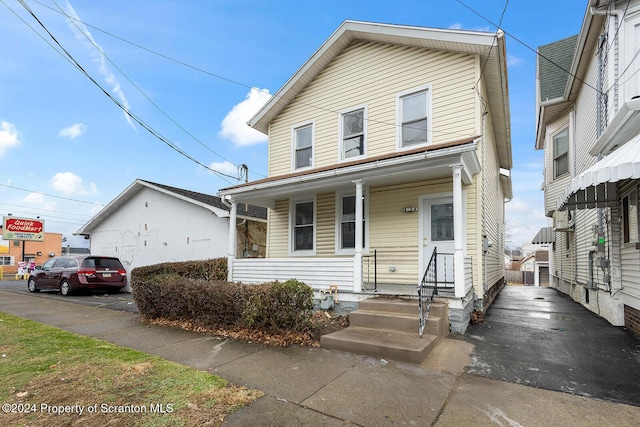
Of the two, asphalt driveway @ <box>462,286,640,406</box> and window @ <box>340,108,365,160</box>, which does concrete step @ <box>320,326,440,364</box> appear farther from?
window @ <box>340,108,365,160</box>

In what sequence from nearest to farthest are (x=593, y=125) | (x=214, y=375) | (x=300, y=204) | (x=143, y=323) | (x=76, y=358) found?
(x=214, y=375), (x=76, y=358), (x=143, y=323), (x=593, y=125), (x=300, y=204)

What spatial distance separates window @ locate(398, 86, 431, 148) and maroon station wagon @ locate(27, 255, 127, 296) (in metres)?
12.4

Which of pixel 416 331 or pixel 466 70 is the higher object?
pixel 466 70

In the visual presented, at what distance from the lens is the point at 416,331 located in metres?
5.68

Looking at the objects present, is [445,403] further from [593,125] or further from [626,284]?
[593,125]

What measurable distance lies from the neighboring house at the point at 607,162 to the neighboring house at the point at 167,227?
9.97 meters

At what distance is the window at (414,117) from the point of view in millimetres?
8594

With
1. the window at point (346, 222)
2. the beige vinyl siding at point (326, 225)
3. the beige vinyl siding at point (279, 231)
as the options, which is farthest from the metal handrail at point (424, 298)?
the beige vinyl siding at point (279, 231)

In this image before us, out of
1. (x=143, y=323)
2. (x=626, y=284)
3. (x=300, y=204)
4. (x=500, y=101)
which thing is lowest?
(x=143, y=323)

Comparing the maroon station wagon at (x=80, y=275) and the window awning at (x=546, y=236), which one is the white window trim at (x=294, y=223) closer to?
the maroon station wagon at (x=80, y=275)

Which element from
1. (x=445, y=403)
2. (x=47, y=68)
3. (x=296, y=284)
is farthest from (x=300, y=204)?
(x=47, y=68)

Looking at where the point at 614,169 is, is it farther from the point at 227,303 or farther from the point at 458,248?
the point at 227,303

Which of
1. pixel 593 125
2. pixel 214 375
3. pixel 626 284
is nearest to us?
pixel 214 375

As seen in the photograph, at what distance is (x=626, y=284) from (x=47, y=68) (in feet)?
52.4
